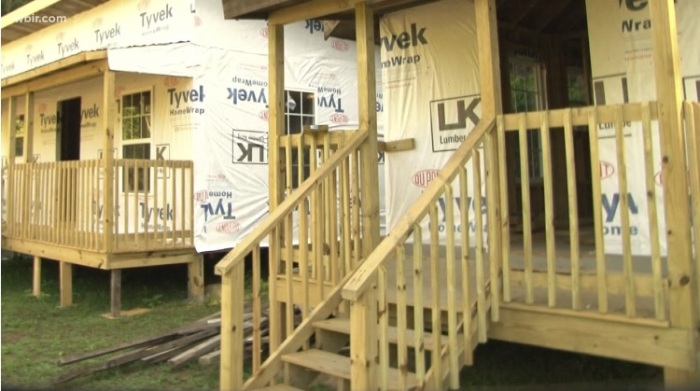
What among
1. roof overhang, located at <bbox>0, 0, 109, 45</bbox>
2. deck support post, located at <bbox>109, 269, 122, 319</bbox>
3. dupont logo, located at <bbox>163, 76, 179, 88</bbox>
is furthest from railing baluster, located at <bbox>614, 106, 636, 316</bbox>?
roof overhang, located at <bbox>0, 0, 109, 45</bbox>

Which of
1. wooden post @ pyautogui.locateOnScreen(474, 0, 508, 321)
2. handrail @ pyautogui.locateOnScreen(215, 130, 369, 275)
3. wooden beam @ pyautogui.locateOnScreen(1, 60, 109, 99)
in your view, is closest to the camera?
wooden post @ pyautogui.locateOnScreen(474, 0, 508, 321)

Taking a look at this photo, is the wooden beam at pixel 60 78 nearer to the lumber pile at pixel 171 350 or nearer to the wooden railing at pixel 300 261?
the lumber pile at pixel 171 350

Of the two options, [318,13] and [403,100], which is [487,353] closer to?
[403,100]

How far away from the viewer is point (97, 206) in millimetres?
8711

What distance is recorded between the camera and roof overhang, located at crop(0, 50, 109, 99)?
8.62 metres

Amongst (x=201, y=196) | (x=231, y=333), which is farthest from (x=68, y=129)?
(x=231, y=333)

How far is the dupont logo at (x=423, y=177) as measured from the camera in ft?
20.5

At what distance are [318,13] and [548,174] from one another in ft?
8.64

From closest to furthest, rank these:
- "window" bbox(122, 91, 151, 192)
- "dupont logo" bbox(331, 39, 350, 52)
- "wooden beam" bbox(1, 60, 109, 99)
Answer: "wooden beam" bbox(1, 60, 109, 99), "window" bbox(122, 91, 151, 192), "dupont logo" bbox(331, 39, 350, 52)

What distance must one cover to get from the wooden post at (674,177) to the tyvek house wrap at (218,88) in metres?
6.77

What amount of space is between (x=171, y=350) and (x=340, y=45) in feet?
23.0

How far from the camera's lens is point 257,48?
10.7m

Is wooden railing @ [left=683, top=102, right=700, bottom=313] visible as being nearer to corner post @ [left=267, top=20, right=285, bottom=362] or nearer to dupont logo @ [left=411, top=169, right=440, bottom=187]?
dupont logo @ [left=411, top=169, right=440, bottom=187]

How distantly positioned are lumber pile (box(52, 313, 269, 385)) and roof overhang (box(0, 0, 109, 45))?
850cm
